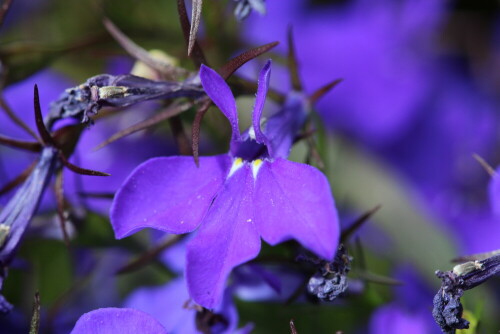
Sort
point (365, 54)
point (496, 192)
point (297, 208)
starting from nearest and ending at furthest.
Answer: point (297, 208) → point (496, 192) → point (365, 54)

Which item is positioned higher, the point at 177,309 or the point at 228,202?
the point at 228,202

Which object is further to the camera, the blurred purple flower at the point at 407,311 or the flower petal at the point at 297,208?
the blurred purple flower at the point at 407,311

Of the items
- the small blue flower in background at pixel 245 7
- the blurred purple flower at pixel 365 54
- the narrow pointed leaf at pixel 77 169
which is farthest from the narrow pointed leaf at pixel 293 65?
the blurred purple flower at pixel 365 54

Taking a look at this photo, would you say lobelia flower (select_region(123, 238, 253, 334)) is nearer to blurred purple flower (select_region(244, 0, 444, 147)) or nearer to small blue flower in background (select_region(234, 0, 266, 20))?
small blue flower in background (select_region(234, 0, 266, 20))

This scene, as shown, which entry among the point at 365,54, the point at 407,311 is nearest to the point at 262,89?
the point at 407,311

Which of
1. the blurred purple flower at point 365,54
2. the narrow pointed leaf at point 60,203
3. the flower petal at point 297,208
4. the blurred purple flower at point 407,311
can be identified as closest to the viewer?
the flower petal at point 297,208

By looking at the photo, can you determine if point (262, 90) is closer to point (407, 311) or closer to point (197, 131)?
point (197, 131)

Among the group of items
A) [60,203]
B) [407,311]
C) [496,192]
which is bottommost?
[407,311]

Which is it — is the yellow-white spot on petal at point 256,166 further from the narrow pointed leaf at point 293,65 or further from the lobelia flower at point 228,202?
the narrow pointed leaf at point 293,65

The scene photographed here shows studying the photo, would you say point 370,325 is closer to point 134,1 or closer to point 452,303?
point 452,303
